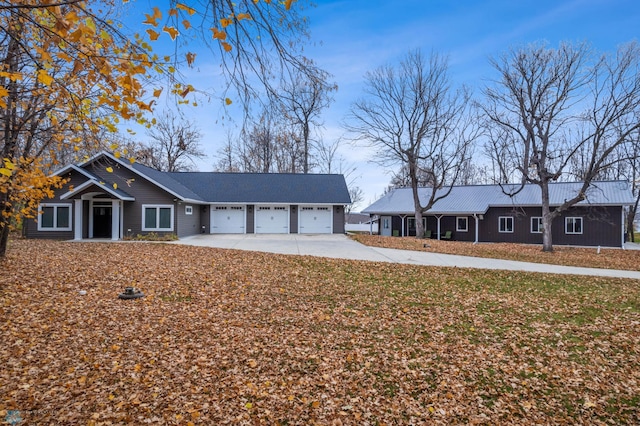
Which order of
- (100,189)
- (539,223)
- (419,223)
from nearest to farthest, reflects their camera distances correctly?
(100,189) < (539,223) < (419,223)

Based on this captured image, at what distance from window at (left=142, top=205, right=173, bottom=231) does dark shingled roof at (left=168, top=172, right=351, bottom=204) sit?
15.0 feet

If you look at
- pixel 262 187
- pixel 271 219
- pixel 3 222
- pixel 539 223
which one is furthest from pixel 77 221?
pixel 539 223

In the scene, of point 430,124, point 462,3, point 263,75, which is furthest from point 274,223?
point 263,75

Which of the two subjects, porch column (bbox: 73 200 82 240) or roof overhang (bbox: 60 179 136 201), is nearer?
roof overhang (bbox: 60 179 136 201)

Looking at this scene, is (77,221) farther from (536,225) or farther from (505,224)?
(536,225)

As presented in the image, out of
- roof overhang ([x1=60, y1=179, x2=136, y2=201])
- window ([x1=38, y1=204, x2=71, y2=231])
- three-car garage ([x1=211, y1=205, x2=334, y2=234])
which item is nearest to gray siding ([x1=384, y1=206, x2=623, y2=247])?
three-car garage ([x1=211, y1=205, x2=334, y2=234])

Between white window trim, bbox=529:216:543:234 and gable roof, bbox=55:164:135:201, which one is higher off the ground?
gable roof, bbox=55:164:135:201

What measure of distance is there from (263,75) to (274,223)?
824 inches

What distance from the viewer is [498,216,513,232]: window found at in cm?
2423

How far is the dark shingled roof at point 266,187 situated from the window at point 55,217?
759 cm

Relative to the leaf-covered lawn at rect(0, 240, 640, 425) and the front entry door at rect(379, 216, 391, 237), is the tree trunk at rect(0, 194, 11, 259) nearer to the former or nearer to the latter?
the leaf-covered lawn at rect(0, 240, 640, 425)

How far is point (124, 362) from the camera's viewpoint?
4.24 meters

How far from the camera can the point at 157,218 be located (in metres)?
19.1

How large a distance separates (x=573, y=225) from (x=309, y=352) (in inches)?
975
